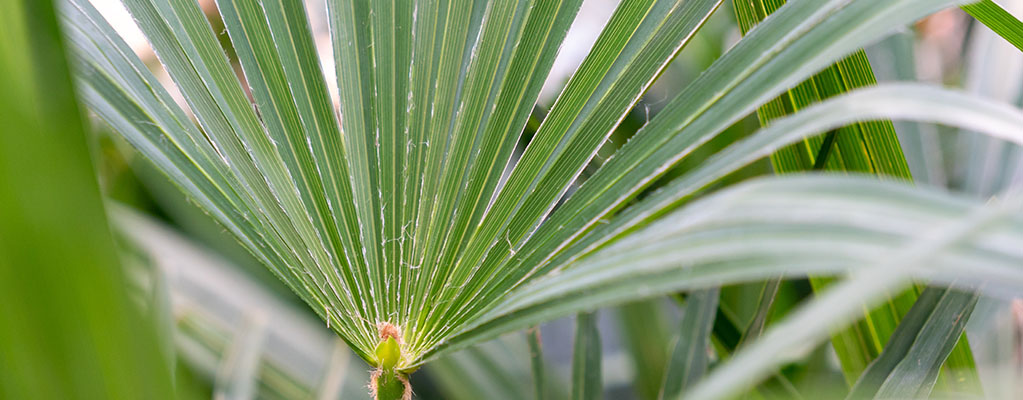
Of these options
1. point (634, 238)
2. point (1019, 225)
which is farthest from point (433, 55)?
point (1019, 225)

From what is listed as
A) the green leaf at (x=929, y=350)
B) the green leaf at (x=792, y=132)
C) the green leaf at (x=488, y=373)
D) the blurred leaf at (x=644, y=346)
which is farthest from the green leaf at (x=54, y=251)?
the blurred leaf at (x=644, y=346)

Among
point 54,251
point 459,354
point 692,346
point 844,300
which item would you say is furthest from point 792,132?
point 459,354

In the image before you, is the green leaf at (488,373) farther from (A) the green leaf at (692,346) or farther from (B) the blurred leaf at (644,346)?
(A) the green leaf at (692,346)

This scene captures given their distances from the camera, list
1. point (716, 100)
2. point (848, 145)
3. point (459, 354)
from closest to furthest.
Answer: point (716, 100) < point (848, 145) < point (459, 354)

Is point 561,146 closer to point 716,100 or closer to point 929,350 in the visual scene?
point 716,100

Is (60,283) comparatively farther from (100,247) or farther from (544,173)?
(544,173)

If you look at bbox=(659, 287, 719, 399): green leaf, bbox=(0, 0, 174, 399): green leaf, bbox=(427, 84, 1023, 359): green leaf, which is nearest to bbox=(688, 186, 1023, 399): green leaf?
bbox=(427, 84, 1023, 359): green leaf

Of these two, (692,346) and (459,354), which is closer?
(692,346)
